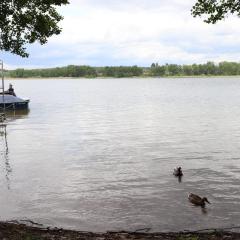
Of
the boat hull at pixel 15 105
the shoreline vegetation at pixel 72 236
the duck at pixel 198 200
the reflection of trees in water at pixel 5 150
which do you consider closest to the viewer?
the shoreline vegetation at pixel 72 236

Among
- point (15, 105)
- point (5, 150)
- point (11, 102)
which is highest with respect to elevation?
point (11, 102)

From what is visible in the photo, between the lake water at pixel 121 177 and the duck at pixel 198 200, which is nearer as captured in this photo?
the lake water at pixel 121 177

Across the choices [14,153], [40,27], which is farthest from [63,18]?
[14,153]

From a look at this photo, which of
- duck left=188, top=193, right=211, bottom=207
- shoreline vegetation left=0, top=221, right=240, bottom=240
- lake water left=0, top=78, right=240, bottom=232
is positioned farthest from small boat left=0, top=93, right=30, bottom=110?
shoreline vegetation left=0, top=221, right=240, bottom=240

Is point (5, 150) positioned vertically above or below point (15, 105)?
below

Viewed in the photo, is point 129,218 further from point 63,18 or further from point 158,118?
point 158,118

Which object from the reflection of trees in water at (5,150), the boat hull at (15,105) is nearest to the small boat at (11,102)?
the boat hull at (15,105)

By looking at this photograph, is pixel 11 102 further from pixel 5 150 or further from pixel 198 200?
pixel 198 200

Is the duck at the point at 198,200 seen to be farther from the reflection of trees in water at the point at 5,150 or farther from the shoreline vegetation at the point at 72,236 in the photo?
the reflection of trees in water at the point at 5,150

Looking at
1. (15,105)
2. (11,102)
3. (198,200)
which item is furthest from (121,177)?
(15,105)

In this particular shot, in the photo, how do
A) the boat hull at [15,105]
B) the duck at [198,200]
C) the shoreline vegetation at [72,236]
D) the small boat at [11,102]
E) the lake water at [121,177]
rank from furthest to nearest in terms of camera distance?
the boat hull at [15,105], the small boat at [11,102], the duck at [198,200], the lake water at [121,177], the shoreline vegetation at [72,236]

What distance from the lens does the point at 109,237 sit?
14062mm

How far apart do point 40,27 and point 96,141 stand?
2291cm

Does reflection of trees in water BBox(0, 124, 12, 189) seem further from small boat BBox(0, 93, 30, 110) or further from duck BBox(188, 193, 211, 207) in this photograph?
small boat BBox(0, 93, 30, 110)
